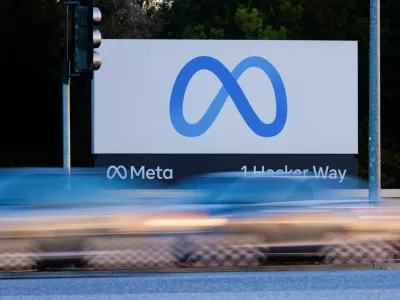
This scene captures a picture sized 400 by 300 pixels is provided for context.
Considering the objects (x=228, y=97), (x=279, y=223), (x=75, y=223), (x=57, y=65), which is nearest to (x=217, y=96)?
(x=228, y=97)

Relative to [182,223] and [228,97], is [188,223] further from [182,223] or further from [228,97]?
[228,97]

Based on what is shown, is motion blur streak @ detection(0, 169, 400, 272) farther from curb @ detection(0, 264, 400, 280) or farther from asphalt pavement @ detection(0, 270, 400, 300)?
asphalt pavement @ detection(0, 270, 400, 300)

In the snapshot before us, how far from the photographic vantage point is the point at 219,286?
13328mm

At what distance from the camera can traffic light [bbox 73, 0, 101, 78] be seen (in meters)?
15.2

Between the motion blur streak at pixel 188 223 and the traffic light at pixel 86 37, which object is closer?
the motion blur streak at pixel 188 223

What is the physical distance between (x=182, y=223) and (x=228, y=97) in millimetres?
14618

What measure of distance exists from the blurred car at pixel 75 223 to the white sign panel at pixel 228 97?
14052 millimetres

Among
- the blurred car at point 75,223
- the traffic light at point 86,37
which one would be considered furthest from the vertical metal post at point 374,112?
the traffic light at point 86,37

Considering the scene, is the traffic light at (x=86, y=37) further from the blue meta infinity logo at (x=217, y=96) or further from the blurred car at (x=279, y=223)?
the blue meta infinity logo at (x=217, y=96)

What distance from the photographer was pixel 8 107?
44969 millimetres

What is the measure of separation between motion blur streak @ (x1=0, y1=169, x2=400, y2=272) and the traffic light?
4.99 feet

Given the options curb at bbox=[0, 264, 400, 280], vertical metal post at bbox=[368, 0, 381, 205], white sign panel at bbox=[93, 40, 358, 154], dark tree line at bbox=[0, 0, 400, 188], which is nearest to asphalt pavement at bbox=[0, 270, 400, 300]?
curb at bbox=[0, 264, 400, 280]

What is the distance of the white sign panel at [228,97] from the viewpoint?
2909 cm

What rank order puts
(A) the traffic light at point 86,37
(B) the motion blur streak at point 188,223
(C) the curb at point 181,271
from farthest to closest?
(A) the traffic light at point 86,37
(C) the curb at point 181,271
(B) the motion blur streak at point 188,223
